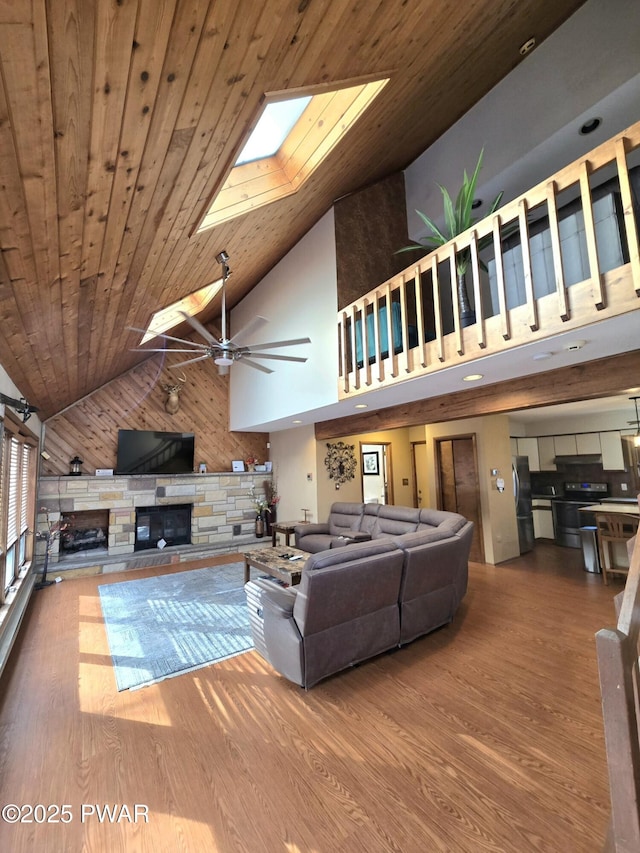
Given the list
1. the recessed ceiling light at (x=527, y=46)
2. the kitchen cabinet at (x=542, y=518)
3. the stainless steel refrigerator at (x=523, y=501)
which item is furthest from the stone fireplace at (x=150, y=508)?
the recessed ceiling light at (x=527, y=46)

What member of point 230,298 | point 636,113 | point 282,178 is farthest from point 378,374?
point 230,298

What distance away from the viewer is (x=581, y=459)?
277 inches

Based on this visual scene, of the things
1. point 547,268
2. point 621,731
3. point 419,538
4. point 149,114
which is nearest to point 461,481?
point 419,538

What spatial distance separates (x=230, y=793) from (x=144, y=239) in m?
3.25

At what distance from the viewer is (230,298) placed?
24.0 ft

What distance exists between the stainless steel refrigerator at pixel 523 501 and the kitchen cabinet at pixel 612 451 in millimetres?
1364

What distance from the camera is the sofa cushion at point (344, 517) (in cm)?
599

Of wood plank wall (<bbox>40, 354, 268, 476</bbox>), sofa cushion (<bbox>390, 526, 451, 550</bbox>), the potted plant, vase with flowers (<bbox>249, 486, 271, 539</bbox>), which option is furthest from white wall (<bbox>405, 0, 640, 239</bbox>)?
vase with flowers (<bbox>249, 486, 271, 539</bbox>)

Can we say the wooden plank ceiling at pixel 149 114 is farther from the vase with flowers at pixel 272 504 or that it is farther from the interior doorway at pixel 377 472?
the interior doorway at pixel 377 472

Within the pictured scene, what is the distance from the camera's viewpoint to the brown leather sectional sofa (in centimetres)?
267

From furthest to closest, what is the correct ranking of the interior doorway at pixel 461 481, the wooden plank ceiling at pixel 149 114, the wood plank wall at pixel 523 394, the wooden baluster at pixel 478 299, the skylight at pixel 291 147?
the interior doorway at pixel 461 481 < the skylight at pixel 291 147 < the wood plank wall at pixel 523 394 < the wooden baluster at pixel 478 299 < the wooden plank ceiling at pixel 149 114

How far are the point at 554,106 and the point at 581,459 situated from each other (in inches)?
224

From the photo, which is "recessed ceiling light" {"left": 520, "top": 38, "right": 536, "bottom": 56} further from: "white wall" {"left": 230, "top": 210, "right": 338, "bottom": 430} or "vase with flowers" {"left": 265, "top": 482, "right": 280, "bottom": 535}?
"vase with flowers" {"left": 265, "top": 482, "right": 280, "bottom": 535}

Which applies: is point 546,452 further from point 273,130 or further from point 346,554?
point 273,130
